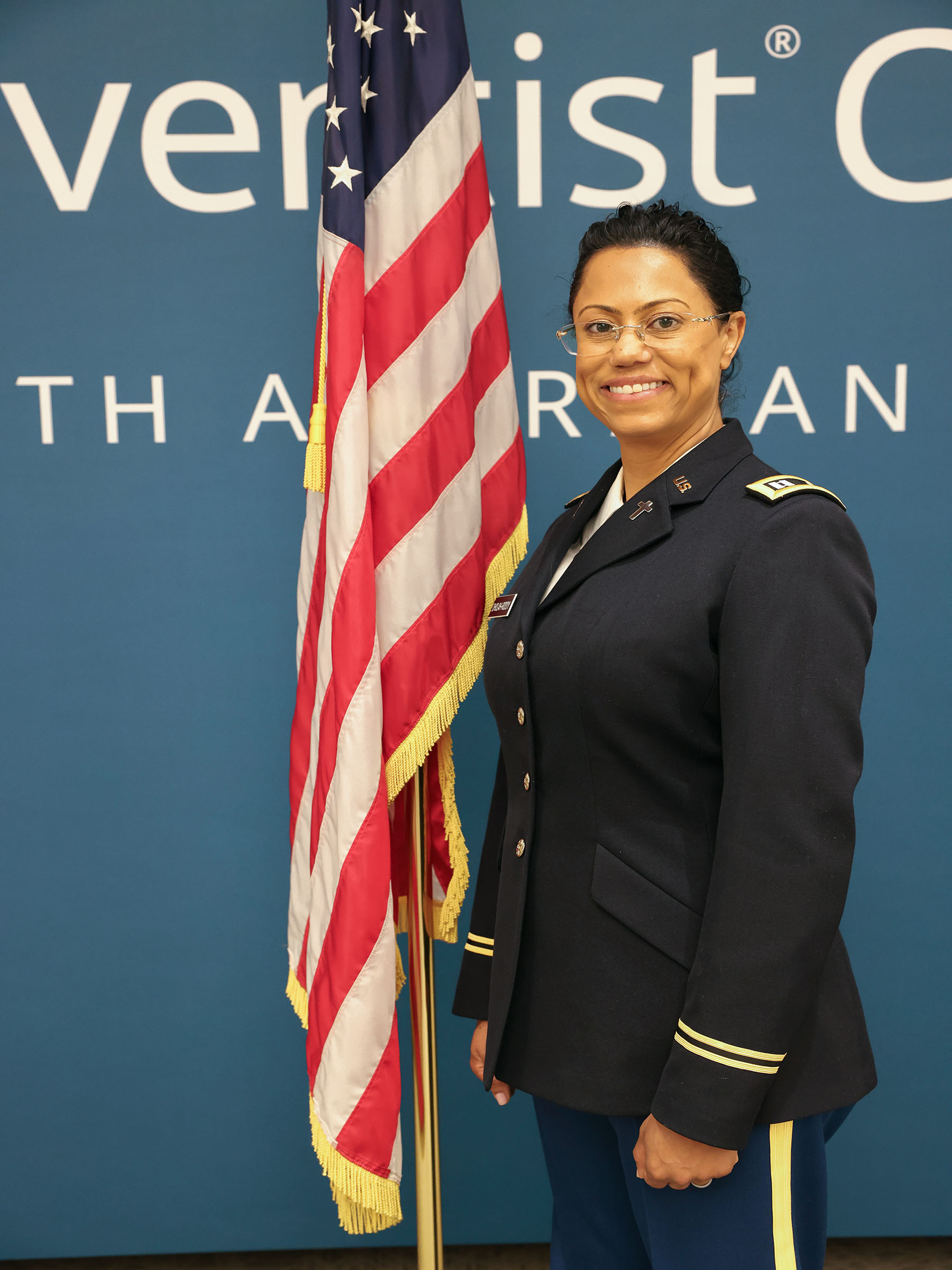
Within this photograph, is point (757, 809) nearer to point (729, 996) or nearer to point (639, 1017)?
point (729, 996)

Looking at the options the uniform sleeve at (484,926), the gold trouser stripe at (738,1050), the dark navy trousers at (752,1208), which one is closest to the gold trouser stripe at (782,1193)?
the dark navy trousers at (752,1208)

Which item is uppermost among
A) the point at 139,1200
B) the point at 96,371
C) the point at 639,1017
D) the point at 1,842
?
the point at 96,371

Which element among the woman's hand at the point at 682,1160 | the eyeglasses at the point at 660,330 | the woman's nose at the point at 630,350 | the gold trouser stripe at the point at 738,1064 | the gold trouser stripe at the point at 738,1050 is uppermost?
the eyeglasses at the point at 660,330

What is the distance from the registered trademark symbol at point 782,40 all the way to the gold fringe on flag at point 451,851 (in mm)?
1329

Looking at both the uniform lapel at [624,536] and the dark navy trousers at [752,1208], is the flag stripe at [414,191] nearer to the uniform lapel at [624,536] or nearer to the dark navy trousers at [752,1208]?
the uniform lapel at [624,536]

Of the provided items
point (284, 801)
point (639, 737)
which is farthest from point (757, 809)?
point (284, 801)

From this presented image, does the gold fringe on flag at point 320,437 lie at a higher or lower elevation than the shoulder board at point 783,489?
higher

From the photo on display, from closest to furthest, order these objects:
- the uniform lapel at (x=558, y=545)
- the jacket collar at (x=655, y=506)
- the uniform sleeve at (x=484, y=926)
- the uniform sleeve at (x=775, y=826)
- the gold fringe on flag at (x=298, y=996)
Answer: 1. the uniform sleeve at (x=775, y=826)
2. the jacket collar at (x=655, y=506)
3. the uniform lapel at (x=558, y=545)
4. the uniform sleeve at (x=484, y=926)
5. the gold fringe on flag at (x=298, y=996)

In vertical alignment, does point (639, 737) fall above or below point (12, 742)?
above

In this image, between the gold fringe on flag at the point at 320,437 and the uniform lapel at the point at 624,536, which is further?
the gold fringe on flag at the point at 320,437

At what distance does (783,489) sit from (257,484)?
1.12 meters

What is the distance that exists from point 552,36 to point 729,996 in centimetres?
163

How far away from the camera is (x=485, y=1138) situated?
1.95 meters

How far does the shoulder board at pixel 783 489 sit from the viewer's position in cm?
96
